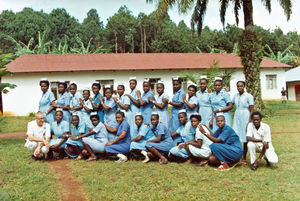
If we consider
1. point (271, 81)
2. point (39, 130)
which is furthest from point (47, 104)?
point (271, 81)

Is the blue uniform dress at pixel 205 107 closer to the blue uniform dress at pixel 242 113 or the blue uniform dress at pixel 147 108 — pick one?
the blue uniform dress at pixel 242 113

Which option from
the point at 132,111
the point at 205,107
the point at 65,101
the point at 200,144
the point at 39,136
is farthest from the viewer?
the point at 65,101

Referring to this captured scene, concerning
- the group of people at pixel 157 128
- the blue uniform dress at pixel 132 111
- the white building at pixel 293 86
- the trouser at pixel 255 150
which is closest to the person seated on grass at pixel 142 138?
the group of people at pixel 157 128

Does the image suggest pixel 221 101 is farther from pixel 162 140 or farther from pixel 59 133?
pixel 59 133

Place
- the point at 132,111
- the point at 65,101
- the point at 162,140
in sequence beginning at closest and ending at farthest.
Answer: the point at 162,140 → the point at 132,111 → the point at 65,101

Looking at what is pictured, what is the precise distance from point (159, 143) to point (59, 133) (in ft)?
7.39

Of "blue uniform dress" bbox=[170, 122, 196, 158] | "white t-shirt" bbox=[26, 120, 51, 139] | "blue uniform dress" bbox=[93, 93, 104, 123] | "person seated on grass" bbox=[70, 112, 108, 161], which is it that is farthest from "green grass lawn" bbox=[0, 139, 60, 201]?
"blue uniform dress" bbox=[170, 122, 196, 158]

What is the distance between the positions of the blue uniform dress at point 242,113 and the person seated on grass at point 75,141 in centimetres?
323

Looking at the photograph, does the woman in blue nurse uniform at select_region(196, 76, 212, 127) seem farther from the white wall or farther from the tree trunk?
the white wall

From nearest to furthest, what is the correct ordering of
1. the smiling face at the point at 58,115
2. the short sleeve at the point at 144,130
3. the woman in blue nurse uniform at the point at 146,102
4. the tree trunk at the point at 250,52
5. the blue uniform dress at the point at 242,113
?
the blue uniform dress at the point at 242,113, the short sleeve at the point at 144,130, the smiling face at the point at 58,115, the woman in blue nurse uniform at the point at 146,102, the tree trunk at the point at 250,52

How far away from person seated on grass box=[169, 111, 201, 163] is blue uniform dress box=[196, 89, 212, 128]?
1.55 feet

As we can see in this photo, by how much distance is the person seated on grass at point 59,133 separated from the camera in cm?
685

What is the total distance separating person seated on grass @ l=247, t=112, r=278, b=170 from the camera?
560cm

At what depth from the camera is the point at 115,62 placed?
2198 cm
